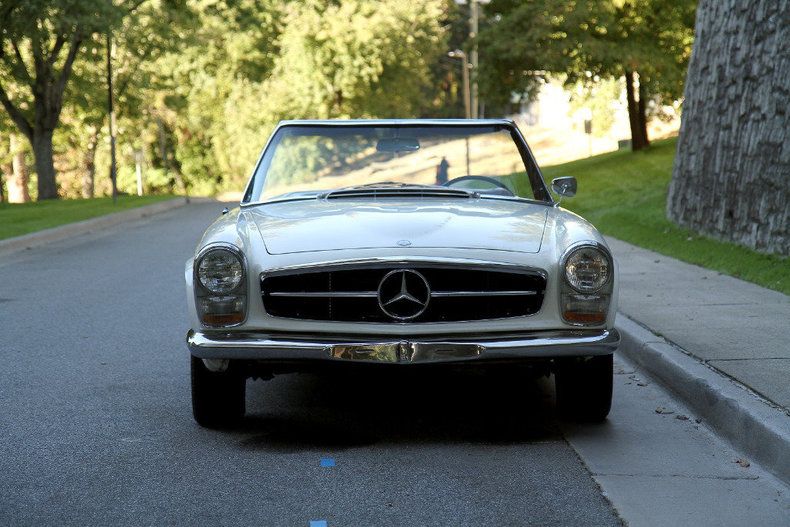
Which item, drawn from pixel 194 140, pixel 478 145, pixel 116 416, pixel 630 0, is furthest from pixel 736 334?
pixel 194 140

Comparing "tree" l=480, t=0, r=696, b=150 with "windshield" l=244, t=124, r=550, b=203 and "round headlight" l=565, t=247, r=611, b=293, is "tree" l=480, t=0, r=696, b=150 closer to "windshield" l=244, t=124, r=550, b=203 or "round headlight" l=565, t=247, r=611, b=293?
"windshield" l=244, t=124, r=550, b=203

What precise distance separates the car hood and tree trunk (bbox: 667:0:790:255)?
686 centimetres

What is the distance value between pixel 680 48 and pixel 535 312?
31.1 meters

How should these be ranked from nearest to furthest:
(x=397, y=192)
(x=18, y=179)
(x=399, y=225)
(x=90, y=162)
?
(x=399, y=225) < (x=397, y=192) < (x=18, y=179) < (x=90, y=162)

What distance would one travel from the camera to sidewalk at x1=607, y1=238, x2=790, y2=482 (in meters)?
5.43

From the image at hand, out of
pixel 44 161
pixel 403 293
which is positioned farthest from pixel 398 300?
pixel 44 161

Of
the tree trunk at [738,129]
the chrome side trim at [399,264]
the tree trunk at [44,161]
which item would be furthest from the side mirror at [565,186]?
the tree trunk at [44,161]

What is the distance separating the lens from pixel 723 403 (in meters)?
5.81

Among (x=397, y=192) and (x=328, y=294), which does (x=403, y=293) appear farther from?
(x=397, y=192)

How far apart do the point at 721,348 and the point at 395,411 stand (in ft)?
7.15

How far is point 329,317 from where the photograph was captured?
5.38 meters

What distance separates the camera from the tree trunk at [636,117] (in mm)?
36375

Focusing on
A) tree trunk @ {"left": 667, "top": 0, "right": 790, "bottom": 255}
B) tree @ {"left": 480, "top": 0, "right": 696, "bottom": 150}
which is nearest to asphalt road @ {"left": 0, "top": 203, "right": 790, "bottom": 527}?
tree trunk @ {"left": 667, "top": 0, "right": 790, "bottom": 255}

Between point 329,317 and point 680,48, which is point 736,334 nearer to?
point 329,317
